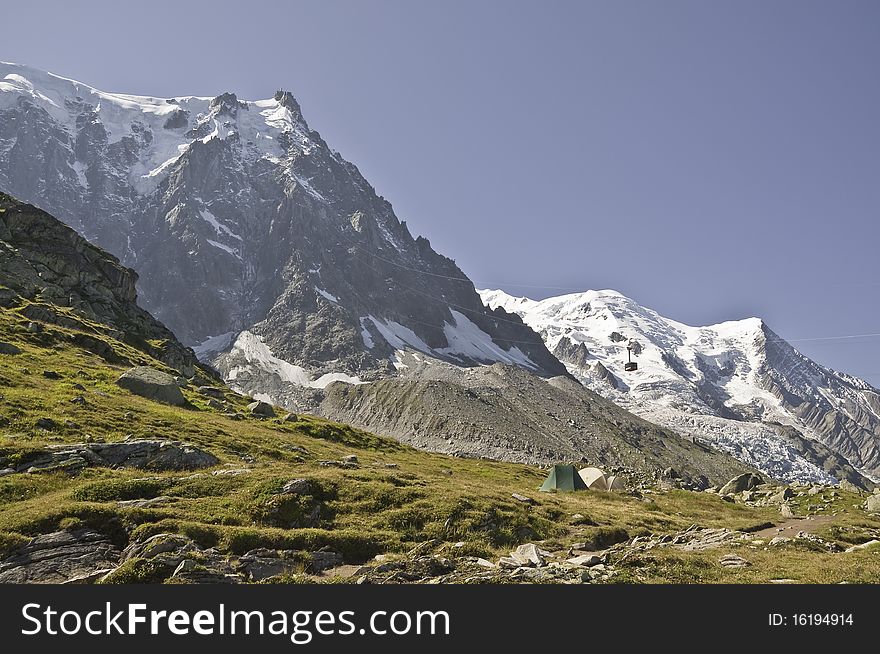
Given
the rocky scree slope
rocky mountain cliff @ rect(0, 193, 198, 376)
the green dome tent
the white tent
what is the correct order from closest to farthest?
the green dome tent → the white tent → rocky mountain cliff @ rect(0, 193, 198, 376) → the rocky scree slope

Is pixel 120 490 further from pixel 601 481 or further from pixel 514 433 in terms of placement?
pixel 514 433

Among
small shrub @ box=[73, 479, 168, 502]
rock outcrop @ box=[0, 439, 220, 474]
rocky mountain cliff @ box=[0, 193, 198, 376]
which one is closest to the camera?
small shrub @ box=[73, 479, 168, 502]

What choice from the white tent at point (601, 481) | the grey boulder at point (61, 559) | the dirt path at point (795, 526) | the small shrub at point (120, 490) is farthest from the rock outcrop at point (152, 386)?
the dirt path at point (795, 526)

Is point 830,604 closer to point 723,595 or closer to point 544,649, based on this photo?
point 723,595

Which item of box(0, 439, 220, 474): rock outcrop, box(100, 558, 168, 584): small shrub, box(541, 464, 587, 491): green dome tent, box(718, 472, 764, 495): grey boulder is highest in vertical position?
box(0, 439, 220, 474): rock outcrop

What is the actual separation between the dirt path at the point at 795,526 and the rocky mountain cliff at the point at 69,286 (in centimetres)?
6384

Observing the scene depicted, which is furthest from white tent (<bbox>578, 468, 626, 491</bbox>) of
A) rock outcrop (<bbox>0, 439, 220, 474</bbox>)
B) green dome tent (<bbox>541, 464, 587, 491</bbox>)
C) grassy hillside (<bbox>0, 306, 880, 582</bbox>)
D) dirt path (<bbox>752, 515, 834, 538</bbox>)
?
rock outcrop (<bbox>0, 439, 220, 474</bbox>)

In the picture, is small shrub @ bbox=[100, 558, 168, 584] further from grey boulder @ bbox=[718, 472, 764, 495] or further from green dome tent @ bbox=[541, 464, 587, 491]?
grey boulder @ bbox=[718, 472, 764, 495]

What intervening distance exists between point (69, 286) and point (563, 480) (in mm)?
72531

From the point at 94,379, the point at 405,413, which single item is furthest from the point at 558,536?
the point at 405,413

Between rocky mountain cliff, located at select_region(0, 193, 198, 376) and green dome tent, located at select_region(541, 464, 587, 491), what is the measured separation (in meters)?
46.3

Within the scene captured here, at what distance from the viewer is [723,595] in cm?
1456

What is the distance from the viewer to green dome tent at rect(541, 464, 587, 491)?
5666 cm

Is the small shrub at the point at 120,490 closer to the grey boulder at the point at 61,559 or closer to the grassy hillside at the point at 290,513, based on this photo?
the grassy hillside at the point at 290,513
